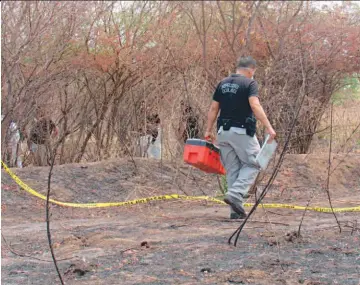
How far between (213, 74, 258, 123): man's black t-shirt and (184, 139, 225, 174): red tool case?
329mm

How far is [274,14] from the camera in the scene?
7289 mm

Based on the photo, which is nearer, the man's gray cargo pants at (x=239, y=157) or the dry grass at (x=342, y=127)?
the man's gray cargo pants at (x=239, y=157)

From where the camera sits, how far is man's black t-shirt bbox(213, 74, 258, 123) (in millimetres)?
5930

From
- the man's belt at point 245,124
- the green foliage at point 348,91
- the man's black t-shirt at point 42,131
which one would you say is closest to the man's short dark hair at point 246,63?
the man's belt at point 245,124

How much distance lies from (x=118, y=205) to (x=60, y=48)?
2767mm

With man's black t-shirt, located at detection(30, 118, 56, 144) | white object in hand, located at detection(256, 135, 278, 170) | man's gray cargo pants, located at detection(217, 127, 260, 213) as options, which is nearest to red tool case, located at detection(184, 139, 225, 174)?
man's gray cargo pants, located at detection(217, 127, 260, 213)

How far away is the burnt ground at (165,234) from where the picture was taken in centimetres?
408

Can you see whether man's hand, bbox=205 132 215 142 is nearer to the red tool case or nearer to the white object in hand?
the red tool case

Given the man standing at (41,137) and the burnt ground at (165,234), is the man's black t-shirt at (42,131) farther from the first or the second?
the burnt ground at (165,234)

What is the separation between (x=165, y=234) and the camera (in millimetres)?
5535

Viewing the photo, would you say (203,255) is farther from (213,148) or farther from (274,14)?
(274,14)

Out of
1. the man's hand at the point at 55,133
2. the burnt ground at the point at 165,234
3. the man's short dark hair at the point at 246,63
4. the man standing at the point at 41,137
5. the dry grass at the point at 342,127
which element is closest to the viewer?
the burnt ground at the point at 165,234

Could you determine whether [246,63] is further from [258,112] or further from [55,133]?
[55,133]

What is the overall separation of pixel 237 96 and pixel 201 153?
2.10 feet
